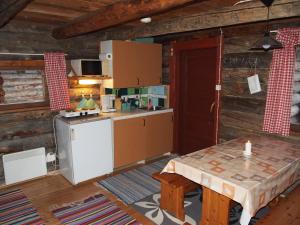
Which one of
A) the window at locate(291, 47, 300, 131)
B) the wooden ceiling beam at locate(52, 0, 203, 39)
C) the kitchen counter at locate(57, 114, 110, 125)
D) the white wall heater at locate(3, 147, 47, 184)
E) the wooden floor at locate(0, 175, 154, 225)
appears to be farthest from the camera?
the white wall heater at locate(3, 147, 47, 184)

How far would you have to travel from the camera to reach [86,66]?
12.6ft

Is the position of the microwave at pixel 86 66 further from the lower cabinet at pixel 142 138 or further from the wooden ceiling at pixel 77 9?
the lower cabinet at pixel 142 138

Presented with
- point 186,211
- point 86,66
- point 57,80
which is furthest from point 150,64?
point 186,211

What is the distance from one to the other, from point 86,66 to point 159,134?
5.69 ft

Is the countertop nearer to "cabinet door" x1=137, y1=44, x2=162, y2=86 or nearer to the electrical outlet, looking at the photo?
"cabinet door" x1=137, y1=44, x2=162, y2=86

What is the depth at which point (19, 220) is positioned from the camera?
2816 mm

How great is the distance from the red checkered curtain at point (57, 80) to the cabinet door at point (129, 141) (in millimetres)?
907

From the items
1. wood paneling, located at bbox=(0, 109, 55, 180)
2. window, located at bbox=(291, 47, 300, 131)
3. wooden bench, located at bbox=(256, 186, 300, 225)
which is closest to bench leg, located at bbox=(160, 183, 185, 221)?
wooden bench, located at bbox=(256, 186, 300, 225)

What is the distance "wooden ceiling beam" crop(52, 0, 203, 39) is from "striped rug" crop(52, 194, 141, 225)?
2.14m

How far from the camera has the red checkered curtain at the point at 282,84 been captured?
9.75 feet

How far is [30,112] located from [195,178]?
8.88 feet

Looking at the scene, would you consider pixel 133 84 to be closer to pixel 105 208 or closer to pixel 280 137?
pixel 105 208

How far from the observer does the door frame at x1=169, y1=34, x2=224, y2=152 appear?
3.79 m

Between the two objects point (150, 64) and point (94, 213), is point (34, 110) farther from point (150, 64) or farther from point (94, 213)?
point (150, 64)
